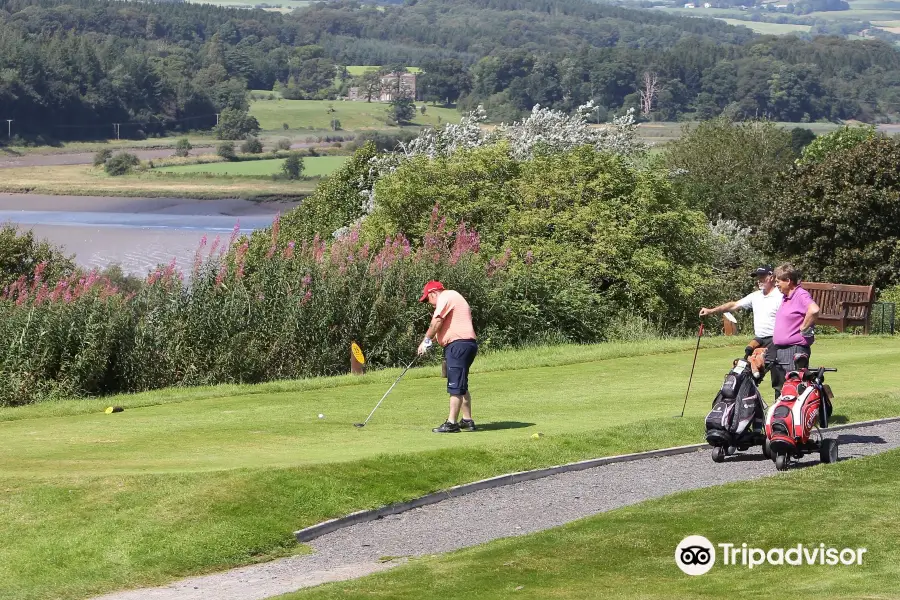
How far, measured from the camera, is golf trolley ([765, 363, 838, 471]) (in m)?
15.6

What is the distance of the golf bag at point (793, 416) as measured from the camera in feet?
51.2

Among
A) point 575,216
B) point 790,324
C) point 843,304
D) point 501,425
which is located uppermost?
point 790,324

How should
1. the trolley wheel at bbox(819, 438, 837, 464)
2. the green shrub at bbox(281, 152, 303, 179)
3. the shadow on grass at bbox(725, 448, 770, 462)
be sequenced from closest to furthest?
the trolley wheel at bbox(819, 438, 837, 464) < the shadow on grass at bbox(725, 448, 770, 462) < the green shrub at bbox(281, 152, 303, 179)

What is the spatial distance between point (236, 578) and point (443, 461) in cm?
421

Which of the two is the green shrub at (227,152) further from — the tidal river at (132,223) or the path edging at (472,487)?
the path edging at (472,487)

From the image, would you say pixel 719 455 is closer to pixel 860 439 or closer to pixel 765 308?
pixel 765 308

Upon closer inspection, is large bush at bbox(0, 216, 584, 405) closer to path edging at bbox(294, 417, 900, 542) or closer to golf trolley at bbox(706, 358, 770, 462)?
path edging at bbox(294, 417, 900, 542)

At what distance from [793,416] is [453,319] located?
473 centimetres

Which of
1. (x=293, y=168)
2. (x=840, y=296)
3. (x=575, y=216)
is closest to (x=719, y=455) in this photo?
(x=840, y=296)

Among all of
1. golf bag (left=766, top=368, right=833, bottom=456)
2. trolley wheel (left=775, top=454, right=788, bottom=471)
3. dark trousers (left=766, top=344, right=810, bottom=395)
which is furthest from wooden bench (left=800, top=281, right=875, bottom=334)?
trolley wheel (left=775, top=454, right=788, bottom=471)

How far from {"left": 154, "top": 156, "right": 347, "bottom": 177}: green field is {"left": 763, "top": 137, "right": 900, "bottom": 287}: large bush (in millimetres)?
111703

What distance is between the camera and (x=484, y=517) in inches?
571

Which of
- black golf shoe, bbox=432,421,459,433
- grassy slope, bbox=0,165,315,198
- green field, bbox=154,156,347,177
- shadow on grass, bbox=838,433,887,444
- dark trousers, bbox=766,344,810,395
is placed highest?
dark trousers, bbox=766,344,810,395

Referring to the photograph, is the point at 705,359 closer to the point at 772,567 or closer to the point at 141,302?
the point at 141,302
